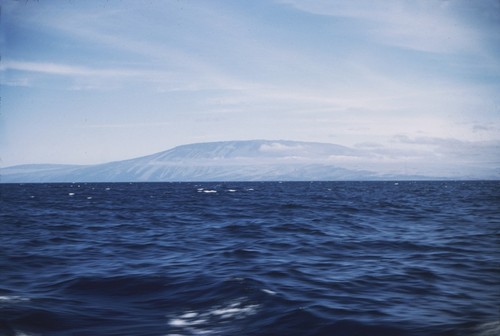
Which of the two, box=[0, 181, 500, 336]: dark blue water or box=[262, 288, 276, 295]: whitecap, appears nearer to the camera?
box=[0, 181, 500, 336]: dark blue water

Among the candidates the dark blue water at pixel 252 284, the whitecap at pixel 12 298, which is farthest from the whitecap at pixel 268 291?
the whitecap at pixel 12 298

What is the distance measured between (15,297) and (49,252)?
6.09 meters

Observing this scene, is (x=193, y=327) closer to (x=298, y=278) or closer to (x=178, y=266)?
(x=298, y=278)

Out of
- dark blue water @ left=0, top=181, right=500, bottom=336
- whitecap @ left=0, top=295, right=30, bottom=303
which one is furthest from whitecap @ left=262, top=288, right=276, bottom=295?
whitecap @ left=0, top=295, right=30, bottom=303

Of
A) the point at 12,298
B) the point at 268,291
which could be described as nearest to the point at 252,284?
the point at 268,291

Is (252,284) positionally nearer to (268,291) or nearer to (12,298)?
(268,291)

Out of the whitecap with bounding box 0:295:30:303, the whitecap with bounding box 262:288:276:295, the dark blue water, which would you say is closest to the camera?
the dark blue water

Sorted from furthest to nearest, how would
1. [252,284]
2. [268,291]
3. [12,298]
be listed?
[252,284] < [268,291] < [12,298]

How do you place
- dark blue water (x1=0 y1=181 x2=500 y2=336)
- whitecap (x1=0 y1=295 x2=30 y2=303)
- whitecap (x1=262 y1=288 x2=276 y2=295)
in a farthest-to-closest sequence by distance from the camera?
whitecap (x1=262 y1=288 x2=276 y2=295) < whitecap (x1=0 y1=295 x2=30 y2=303) < dark blue water (x1=0 y1=181 x2=500 y2=336)

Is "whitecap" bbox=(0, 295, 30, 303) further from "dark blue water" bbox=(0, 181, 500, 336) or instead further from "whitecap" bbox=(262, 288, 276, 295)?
"whitecap" bbox=(262, 288, 276, 295)

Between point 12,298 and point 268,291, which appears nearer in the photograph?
point 12,298

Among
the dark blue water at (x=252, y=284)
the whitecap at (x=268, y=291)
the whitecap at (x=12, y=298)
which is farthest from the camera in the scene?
Result: the whitecap at (x=268, y=291)

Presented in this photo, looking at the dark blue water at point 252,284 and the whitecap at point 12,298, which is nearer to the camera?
the dark blue water at point 252,284

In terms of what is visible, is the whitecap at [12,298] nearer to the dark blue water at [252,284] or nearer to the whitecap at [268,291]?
the dark blue water at [252,284]
